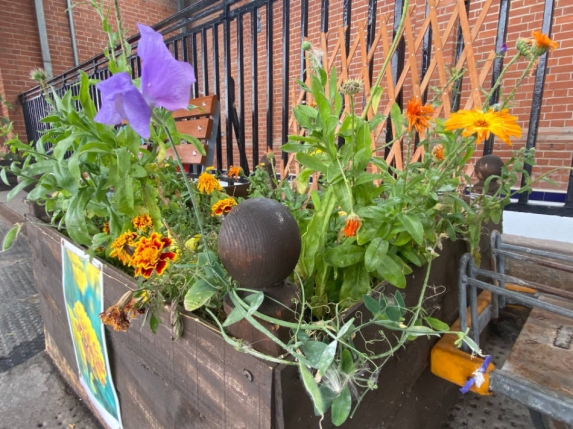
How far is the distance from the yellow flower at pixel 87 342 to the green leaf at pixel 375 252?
2.37 ft

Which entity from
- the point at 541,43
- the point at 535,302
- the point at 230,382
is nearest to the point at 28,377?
the point at 230,382

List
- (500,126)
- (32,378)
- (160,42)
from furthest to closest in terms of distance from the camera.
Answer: (32,378) < (500,126) < (160,42)

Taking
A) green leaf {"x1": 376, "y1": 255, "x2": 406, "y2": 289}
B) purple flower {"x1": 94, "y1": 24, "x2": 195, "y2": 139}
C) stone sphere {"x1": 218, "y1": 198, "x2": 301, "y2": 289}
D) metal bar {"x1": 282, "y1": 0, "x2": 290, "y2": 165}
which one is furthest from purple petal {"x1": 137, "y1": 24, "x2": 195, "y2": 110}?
metal bar {"x1": 282, "y1": 0, "x2": 290, "y2": 165}

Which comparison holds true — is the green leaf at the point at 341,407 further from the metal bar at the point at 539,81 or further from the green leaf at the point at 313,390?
the metal bar at the point at 539,81

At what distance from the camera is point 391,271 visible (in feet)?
1.86

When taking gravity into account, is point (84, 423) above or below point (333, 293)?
below

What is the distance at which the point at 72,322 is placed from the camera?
3.40 feet

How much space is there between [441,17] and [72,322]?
4.22 m

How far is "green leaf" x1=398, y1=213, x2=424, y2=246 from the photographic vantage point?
54cm

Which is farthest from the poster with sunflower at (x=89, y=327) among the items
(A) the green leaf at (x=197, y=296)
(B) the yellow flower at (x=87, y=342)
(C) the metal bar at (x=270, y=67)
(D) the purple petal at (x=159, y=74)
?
(C) the metal bar at (x=270, y=67)

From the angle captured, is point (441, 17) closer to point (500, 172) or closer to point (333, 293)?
point (500, 172)

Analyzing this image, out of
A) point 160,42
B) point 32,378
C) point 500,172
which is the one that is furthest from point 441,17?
point 32,378

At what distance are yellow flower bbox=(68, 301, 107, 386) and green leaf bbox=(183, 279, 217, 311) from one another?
556mm

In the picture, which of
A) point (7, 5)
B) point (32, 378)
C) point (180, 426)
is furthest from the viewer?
point (7, 5)
